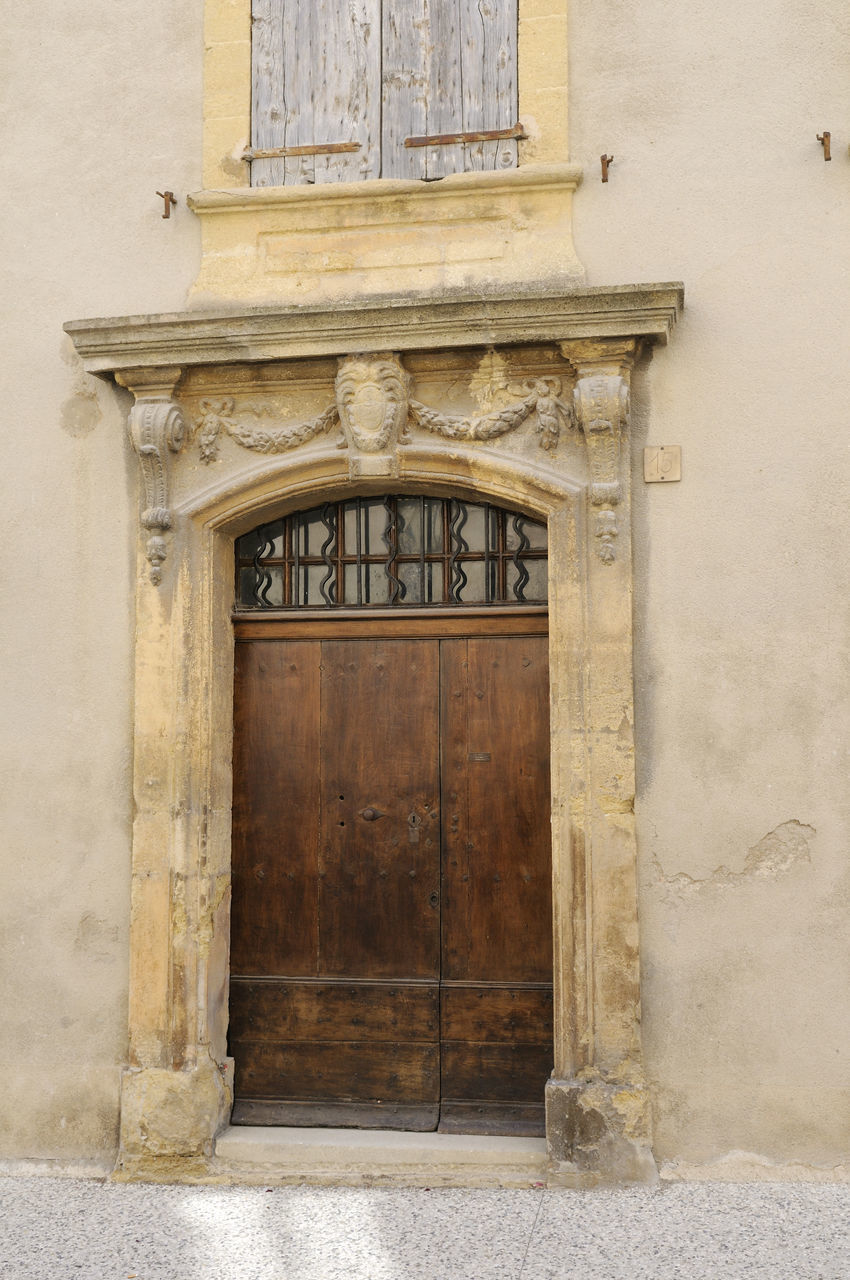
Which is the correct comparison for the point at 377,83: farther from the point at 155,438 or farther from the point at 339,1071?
the point at 339,1071

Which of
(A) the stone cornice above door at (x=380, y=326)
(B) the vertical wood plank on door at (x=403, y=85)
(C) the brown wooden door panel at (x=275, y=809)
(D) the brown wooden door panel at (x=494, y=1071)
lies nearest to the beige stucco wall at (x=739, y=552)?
(A) the stone cornice above door at (x=380, y=326)

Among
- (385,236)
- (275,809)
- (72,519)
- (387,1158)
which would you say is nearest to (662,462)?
(385,236)

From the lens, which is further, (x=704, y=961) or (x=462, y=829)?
(x=462, y=829)

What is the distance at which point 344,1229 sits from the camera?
13.6 ft

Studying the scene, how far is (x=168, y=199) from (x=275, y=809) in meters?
2.70

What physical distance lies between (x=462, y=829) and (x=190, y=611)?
1.48 metres

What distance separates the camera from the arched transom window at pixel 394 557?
5.08 metres

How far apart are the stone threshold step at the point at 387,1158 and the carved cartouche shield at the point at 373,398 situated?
282 centimetres

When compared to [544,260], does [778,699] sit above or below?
below

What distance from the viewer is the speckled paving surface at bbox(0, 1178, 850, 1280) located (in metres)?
3.79

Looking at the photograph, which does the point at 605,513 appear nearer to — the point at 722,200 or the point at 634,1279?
the point at 722,200

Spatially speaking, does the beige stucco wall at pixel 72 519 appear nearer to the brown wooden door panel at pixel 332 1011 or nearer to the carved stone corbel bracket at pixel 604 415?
the brown wooden door panel at pixel 332 1011

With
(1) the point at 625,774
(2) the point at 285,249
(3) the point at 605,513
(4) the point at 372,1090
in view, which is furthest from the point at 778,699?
(2) the point at 285,249

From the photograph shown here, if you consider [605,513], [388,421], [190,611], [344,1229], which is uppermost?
[388,421]
